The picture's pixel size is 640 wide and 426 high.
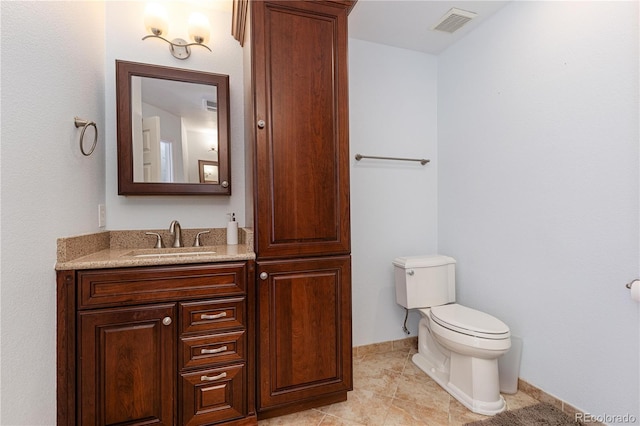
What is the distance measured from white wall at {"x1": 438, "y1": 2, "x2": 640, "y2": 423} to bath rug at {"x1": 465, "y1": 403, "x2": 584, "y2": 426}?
100 mm

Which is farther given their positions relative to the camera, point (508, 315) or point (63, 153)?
point (508, 315)

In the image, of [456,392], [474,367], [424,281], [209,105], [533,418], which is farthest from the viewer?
[424,281]

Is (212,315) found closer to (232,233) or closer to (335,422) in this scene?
(232,233)

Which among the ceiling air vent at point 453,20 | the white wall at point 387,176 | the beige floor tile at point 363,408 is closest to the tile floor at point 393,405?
the beige floor tile at point 363,408

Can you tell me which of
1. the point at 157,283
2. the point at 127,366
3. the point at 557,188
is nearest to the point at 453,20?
the point at 557,188

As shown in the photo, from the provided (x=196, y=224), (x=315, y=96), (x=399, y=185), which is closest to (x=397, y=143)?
(x=399, y=185)

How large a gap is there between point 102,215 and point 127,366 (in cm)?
90

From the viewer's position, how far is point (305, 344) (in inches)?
62.2

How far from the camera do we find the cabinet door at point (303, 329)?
4.97ft

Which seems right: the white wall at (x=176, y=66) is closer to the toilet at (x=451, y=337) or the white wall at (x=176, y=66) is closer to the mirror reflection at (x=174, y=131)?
the mirror reflection at (x=174, y=131)

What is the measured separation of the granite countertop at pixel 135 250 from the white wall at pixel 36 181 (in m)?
0.06

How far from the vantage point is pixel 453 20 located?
202 centimetres

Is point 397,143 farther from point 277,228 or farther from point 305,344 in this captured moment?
point 305,344

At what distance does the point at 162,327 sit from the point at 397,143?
2031 mm
